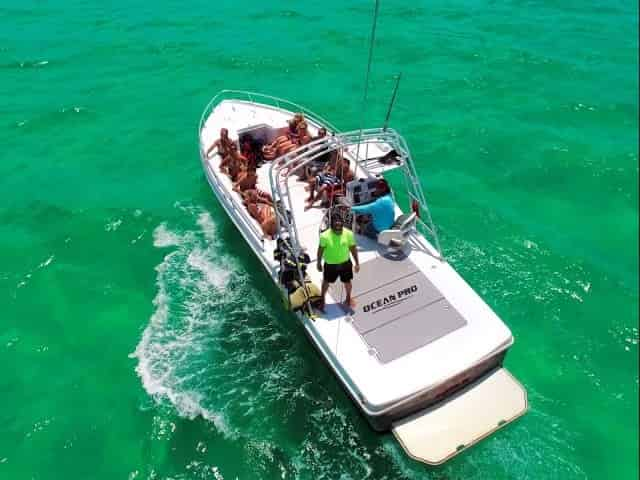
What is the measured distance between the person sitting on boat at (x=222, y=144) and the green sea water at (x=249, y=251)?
176 centimetres

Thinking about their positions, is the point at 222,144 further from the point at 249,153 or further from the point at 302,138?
the point at 302,138

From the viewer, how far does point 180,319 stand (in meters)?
9.30

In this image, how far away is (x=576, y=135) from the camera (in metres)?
13.8

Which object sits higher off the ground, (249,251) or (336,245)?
(336,245)

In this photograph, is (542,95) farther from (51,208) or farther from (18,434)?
(18,434)

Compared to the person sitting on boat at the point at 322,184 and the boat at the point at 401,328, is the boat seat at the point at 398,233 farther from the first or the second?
the person sitting on boat at the point at 322,184

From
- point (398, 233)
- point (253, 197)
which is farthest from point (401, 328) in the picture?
point (253, 197)

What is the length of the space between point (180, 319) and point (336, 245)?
4176 mm

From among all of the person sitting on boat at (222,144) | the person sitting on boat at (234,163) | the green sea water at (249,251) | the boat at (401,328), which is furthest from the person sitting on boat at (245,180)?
the green sea water at (249,251)

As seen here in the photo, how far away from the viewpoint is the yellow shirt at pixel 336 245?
22.0ft

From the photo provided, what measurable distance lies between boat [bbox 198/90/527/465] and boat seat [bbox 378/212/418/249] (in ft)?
0.06

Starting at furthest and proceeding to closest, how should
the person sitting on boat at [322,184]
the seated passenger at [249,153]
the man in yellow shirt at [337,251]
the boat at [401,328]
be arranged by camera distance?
the seated passenger at [249,153]
the person sitting on boat at [322,184]
the man in yellow shirt at [337,251]
the boat at [401,328]

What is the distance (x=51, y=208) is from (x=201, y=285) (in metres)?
5.06

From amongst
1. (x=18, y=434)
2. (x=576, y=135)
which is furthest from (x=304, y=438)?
(x=576, y=135)
